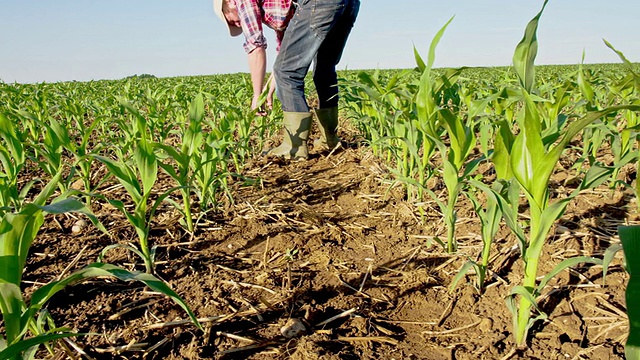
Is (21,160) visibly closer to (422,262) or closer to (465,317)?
(422,262)

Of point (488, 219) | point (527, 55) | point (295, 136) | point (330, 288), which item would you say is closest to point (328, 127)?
point (295, 136)

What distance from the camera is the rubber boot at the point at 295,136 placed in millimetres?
3739

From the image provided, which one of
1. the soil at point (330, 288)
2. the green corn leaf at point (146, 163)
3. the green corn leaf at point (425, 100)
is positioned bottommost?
the soil at point (330, 288)

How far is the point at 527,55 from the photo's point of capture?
1.27 meters

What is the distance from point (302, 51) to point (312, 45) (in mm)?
93

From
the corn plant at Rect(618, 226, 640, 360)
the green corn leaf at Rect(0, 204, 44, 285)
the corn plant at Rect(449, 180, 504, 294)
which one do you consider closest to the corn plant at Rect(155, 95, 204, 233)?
the green corn leaf at Rect(0, 204, 44, 285)

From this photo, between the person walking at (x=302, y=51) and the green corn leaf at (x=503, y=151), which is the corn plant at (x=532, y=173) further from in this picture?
the person walking at (x=302, y=51)

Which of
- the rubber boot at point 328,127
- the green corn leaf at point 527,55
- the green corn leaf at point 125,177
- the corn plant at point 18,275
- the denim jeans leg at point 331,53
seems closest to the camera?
the corn plant at point 18,275

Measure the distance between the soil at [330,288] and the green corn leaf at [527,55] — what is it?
78cm

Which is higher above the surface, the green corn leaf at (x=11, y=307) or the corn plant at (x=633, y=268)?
the corn plant at (x=633, y=268)

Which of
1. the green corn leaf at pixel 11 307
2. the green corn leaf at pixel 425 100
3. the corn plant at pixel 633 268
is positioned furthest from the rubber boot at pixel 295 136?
the corn plant at pixel 633 268

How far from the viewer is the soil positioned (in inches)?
55.6

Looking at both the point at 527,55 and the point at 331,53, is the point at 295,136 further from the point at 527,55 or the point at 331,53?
the point at 527,55

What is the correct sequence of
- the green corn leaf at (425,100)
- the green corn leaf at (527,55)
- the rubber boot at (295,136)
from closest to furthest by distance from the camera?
the green corn leaf at (527,55) → the green corn leaf at (425,100) → the rubber boot at (295,136)
